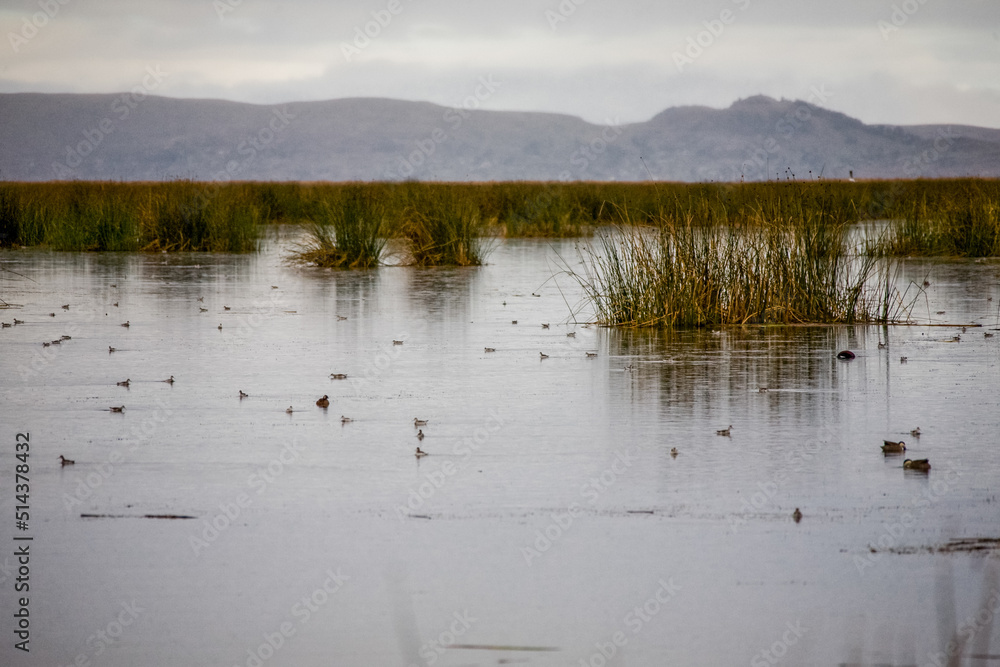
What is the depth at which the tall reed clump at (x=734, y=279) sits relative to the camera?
10758 mm

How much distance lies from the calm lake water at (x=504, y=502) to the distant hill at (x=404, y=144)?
411ft

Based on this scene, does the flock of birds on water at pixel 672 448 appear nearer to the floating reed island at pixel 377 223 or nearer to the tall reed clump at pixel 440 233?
the floating reed island at pixel 377 223

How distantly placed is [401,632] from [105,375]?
5.29m

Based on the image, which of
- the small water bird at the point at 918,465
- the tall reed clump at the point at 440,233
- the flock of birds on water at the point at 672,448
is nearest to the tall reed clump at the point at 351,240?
the tall reed clump at the point at 440,233

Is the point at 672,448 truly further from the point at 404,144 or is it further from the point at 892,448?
the point at 404,144

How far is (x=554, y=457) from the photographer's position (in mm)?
5664

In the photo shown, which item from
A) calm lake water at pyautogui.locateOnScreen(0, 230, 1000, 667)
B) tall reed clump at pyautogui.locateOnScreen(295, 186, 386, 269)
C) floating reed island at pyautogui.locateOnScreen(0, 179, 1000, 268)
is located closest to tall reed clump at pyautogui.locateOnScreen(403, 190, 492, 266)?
floating reed island at pyautogui.locateOnScreen(0, 179, 1000, 268)

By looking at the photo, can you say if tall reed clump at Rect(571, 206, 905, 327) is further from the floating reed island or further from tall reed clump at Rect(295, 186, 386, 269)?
tall reed clump at Rect(295, 186, 386, 269)

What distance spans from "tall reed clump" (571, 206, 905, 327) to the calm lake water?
110 centimetres

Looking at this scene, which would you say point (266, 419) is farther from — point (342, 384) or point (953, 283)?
point (953, 283)

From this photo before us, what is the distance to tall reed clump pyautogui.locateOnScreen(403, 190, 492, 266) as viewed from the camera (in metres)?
19.0

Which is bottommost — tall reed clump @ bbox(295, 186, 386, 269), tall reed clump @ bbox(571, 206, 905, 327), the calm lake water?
the calm lake water

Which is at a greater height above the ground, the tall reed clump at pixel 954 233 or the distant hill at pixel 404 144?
the distant hill at pixel 404 144

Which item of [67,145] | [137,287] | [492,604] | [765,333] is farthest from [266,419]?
[67,145]
